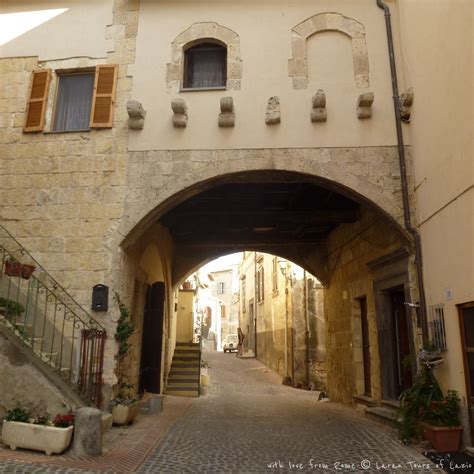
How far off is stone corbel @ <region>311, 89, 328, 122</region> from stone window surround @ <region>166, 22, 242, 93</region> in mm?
1217

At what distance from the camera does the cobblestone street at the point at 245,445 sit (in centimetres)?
446

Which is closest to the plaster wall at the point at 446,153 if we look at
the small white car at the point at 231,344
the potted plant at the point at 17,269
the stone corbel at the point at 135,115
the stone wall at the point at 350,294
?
the stone wall at the point at 350,294

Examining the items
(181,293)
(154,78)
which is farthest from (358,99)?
(181,293)

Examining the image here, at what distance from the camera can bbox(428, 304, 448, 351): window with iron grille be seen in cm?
541

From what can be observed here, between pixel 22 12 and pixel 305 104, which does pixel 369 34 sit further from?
pixel 22 12

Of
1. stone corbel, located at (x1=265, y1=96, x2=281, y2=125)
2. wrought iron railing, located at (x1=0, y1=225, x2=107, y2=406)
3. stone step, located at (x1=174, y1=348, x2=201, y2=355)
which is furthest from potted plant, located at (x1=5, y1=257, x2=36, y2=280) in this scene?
stone step, located at (x1=174, y1=348, x2=201, y2=355)

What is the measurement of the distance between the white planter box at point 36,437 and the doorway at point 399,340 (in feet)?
16.8

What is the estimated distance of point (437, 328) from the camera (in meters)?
5.53

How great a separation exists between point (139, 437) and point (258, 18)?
21.1ft

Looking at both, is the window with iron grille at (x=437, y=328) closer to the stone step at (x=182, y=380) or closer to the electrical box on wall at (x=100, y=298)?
the electrical box on wall at (x=100, y=298)

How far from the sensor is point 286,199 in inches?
353

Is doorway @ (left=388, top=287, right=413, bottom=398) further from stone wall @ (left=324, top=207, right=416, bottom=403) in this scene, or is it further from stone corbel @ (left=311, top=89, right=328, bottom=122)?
stone corbel @ (left=311, top=89, right=328, bottom=122)

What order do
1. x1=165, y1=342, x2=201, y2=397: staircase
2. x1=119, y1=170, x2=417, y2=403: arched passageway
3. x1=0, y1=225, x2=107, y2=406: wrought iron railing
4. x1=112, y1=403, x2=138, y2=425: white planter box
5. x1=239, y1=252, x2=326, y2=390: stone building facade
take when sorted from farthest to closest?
x1=239, y1=252, x2=326, y2=390: stone building facade
x1=165, y1=342, x2=201, y2=397: staircase
x1=119, y1=170, x2=417, y2=403: arched passageway
x1=112, y1=403, x2=138, y2=425: white planter box
x1=0, y1=225, x2=107, y2=406: wrought iron railing

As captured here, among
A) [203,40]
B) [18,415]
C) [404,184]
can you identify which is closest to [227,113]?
[203,40]
